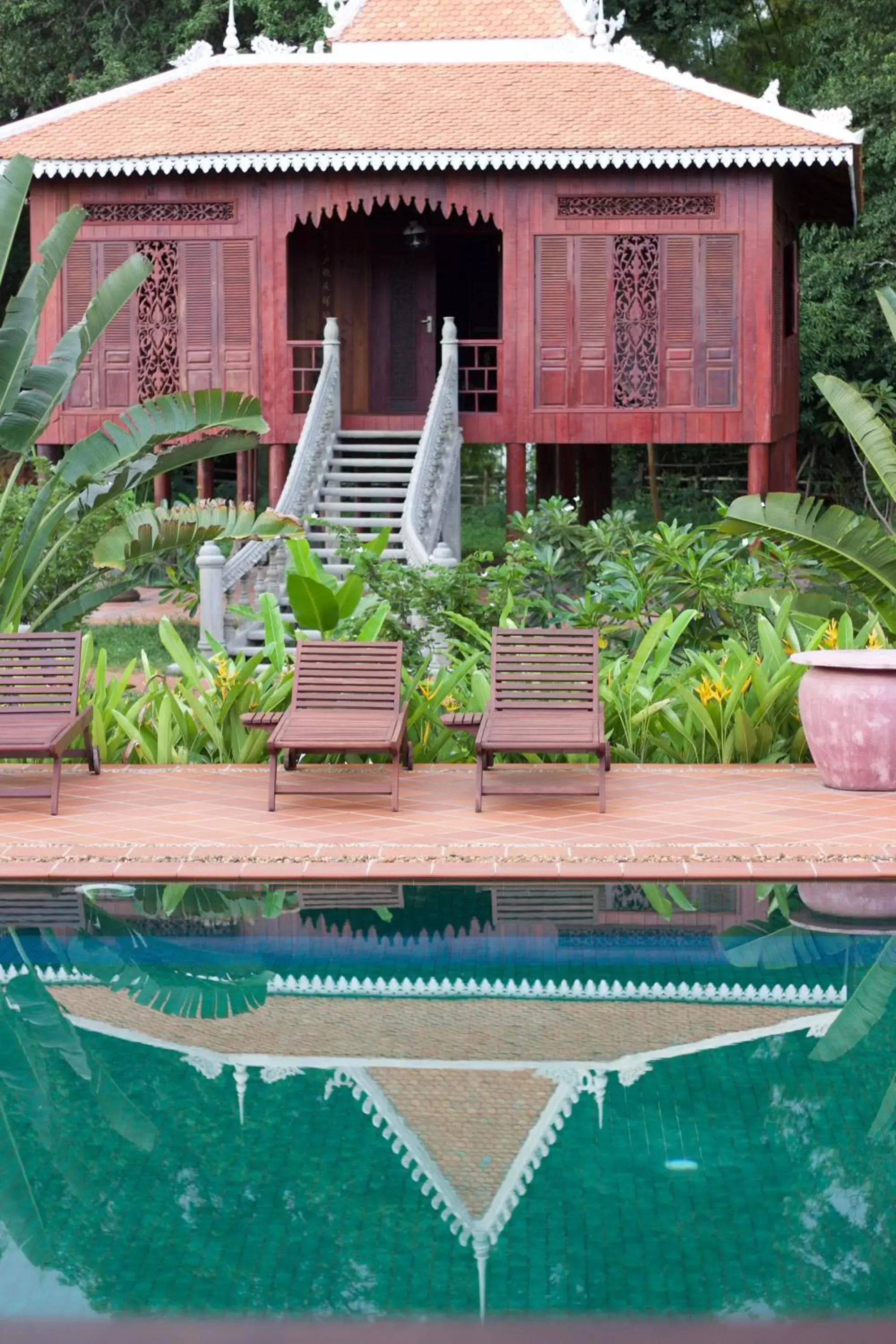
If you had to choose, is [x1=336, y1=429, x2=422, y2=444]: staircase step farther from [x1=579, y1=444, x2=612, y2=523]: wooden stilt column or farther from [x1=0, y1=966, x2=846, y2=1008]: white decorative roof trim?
[x1=0, y1=966, x2=846, y2=1008]: white decorative roof trim

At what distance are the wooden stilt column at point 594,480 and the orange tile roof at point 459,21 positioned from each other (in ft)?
21.2

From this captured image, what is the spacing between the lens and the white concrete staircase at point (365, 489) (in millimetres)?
19281

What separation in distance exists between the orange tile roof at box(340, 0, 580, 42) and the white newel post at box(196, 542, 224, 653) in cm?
962

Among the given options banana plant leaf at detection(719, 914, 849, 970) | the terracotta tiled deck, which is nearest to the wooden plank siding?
the terracotta tiled deck

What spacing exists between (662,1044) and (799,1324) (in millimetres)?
2044

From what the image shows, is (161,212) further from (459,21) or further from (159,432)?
(159,432)

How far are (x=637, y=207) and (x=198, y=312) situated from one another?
17.1 feet

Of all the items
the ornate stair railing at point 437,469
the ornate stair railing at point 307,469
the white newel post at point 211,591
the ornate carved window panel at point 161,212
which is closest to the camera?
the white newel post at point 211,591

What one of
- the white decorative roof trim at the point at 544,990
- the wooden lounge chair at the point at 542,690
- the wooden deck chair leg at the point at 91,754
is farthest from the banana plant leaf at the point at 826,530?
the white decorative roof trim at the point at 544,990

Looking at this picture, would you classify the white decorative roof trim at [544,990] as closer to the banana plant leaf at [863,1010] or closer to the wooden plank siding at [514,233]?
the banana plant leaf at [863,1010]

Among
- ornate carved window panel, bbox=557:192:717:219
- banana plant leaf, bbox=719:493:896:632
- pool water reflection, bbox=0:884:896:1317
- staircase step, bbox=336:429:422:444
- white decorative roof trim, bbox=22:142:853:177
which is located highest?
white decorative roof trim, bbox=22:142:853:177

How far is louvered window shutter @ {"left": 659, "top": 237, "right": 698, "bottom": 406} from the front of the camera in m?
20.5

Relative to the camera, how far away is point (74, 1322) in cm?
448

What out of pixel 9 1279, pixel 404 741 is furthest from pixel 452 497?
pixel 9 1279
